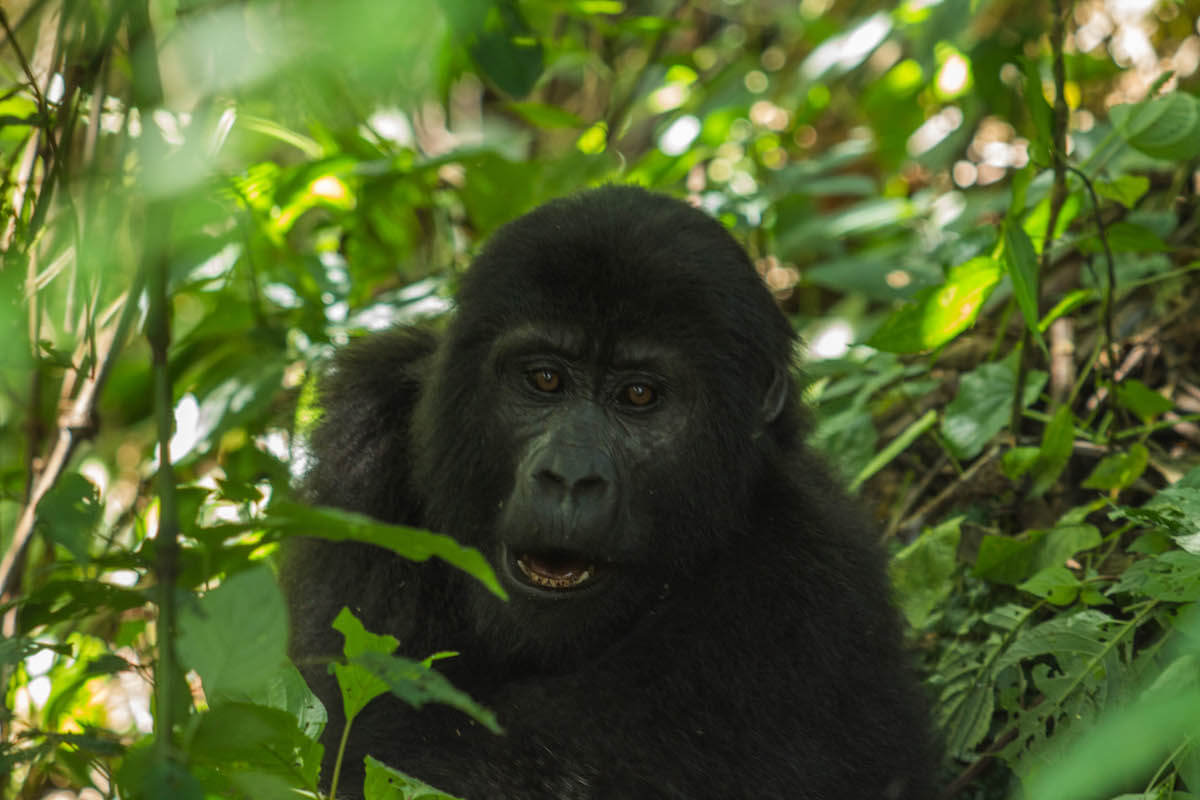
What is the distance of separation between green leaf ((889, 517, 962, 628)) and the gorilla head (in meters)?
0.79

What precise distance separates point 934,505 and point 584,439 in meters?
1.69

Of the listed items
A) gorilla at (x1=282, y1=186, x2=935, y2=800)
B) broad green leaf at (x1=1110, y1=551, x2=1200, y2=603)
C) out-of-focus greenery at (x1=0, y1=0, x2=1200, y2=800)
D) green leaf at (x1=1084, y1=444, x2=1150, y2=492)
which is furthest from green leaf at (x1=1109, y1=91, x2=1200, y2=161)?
broad green leaf at (x1=1110, y1=551, x2=1200, y2=603)

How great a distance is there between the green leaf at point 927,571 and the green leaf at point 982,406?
26cm

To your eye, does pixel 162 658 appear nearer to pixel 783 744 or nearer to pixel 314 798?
pixel 314 798

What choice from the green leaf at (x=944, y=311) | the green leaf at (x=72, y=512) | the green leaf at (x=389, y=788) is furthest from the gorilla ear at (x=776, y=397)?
the green leaf at (x=72, y=512)

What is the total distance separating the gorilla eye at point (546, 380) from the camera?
3.23 m

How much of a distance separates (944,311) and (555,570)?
124 cm

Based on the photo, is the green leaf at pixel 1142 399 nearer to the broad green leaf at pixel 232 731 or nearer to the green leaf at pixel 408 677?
the green leaf at pixel 408 677

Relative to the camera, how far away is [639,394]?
127 inches

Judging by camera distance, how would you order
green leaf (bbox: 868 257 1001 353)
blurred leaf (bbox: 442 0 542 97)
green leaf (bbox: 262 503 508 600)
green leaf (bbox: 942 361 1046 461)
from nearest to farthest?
green leaf (bbox: 262 503 508 600), green leaf (bbox: 868 257 1001 353), blurred leaf (bbox: 442 0 542 97), green leaf (bbox: 942 361 1046 461)

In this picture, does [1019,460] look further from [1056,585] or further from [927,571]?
[1056,585]

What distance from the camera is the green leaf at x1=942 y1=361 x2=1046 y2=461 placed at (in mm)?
3893

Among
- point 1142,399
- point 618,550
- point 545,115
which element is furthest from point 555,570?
point 545,115

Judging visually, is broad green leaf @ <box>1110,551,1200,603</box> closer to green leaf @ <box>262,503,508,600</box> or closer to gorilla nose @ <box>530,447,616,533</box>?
gorilla nose @ <box>530,447,616,533</box>
